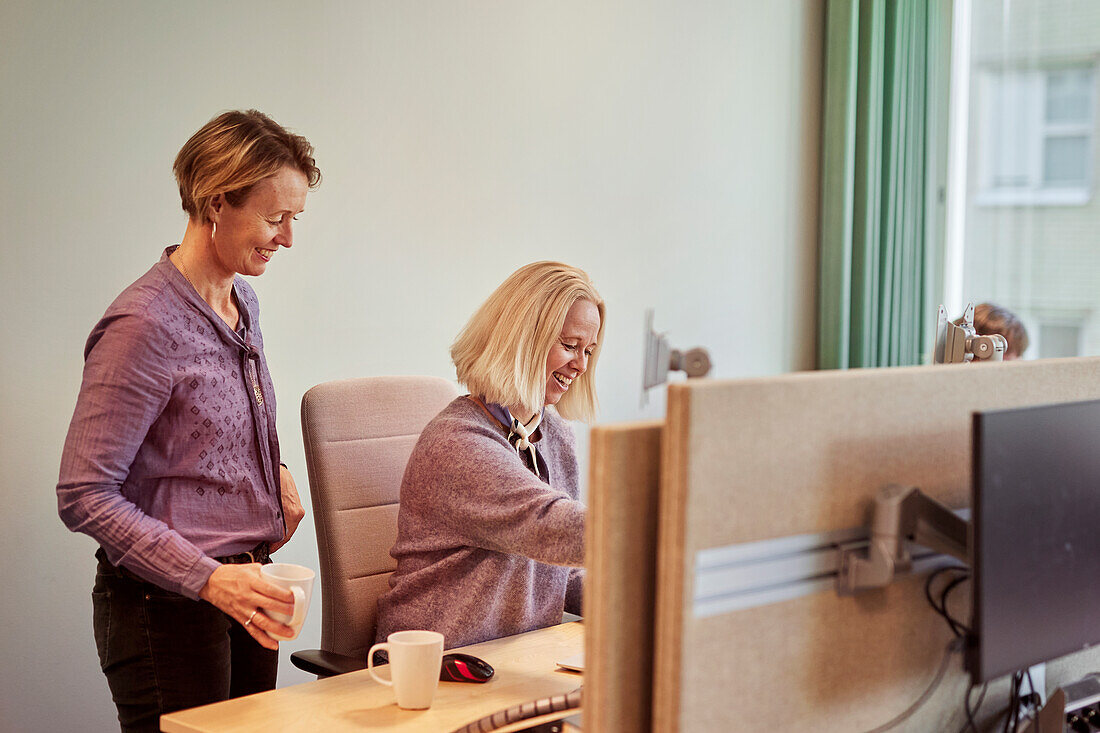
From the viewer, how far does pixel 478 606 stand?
165 centimetres

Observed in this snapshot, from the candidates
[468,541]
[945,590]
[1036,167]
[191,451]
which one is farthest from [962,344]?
[1036,167]

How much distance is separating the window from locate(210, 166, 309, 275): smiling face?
3050 mm

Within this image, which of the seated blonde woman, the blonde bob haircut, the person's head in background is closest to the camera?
the seated blonde woman

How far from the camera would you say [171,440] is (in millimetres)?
1554

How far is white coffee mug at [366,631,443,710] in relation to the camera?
1.30 metres

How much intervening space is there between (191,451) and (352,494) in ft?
1.28

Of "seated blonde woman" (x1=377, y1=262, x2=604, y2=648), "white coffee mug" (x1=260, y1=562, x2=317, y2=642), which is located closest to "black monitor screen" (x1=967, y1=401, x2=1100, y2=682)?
"seated blonde woman" (x1=377, y1=262, x2=604, y2=648)

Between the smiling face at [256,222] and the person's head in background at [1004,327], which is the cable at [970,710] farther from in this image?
the person's head in background at [1004,327]

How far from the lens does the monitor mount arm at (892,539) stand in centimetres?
107

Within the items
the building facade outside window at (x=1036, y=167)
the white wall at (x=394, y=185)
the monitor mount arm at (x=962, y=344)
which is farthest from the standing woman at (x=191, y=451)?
the building facade outside window at (x=1036, y=167)

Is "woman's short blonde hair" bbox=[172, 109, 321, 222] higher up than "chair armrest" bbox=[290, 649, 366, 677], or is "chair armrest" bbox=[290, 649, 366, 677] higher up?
"woman's short blonde hair" bbox=[172, 109, 321, 222]

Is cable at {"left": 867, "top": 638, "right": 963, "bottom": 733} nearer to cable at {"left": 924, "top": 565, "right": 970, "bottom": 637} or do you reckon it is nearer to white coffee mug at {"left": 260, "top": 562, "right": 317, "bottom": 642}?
cable at {"left": 924, "top": 565, "right": 970, "bottom": 637}

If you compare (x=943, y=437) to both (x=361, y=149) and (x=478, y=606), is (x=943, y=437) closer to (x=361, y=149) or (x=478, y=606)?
(x=478, y=606)

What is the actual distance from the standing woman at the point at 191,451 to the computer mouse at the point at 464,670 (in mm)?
235
